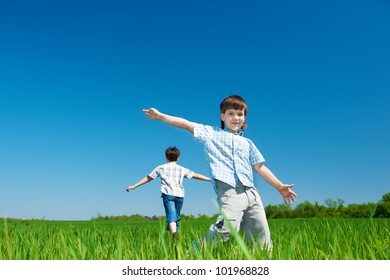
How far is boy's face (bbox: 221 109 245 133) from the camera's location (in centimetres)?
364

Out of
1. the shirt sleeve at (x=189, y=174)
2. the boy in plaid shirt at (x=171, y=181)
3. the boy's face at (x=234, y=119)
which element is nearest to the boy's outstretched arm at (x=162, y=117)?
the boy's face at (x=234, y=119)

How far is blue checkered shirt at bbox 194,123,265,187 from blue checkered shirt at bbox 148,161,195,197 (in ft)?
7.94

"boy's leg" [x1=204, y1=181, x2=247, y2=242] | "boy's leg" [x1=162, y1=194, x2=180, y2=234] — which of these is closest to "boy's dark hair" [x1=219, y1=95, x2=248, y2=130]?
"boy's leg" [x1=204, y1=181, x2=247, y2=242]

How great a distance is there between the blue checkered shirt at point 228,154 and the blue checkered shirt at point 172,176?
7.94 ft

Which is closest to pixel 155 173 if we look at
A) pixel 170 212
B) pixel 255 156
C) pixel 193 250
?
pixel 170 212

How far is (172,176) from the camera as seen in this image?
6.06 m

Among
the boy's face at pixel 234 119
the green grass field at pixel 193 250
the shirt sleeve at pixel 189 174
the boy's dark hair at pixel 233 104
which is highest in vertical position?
the boy's dark hair at pixel 233 104

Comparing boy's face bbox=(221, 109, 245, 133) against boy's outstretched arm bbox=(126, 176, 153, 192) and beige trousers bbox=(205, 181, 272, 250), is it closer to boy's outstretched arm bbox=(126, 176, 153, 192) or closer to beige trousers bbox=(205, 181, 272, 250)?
beige trousers bbox=(205, 181, 272, 250)

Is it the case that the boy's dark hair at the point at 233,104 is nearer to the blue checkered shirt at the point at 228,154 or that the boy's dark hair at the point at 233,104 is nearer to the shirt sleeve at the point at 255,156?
the blue checkered shirt at the point at 228,154

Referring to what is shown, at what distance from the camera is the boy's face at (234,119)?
3.64 meters

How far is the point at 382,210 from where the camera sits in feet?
47.3
